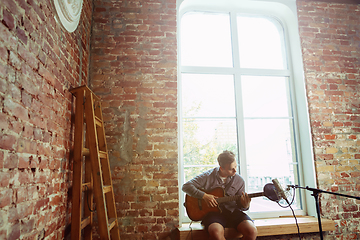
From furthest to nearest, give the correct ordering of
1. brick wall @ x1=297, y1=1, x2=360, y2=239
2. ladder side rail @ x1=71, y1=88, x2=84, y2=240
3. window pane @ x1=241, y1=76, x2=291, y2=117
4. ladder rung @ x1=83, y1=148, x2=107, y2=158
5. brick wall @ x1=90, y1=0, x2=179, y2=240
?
1. window pane @ x1=241, y1=76, x2=291, y2=117
2. brick wall @ x1=297, y1=1, x2=360, y2=239
3. brick wall @ x1=90, y1=0, x2=179, y2=240
4. ladder rung @ x1=83, y1=148, x2=107, y2=158
5. ladder side rail @ x1=71, y1=88, x2=84, y2=240

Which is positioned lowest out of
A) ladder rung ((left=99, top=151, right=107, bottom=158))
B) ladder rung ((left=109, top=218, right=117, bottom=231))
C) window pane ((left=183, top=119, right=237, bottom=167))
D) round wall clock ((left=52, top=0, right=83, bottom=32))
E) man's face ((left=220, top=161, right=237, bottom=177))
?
ladder rung ((left=109, top=218, right=117, bottom=231))

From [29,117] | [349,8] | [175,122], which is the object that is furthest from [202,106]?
[349,8]

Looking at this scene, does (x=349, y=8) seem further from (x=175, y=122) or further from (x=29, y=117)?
(x=29, y=117)

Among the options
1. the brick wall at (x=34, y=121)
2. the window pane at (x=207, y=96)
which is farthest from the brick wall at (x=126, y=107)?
the window pane at (x=207, y=96)

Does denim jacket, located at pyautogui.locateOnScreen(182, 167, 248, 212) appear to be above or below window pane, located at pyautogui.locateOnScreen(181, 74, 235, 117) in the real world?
below

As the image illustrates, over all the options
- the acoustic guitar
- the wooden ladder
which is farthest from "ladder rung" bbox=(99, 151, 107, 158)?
the acoustic guitar

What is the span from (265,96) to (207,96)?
0.83 meters

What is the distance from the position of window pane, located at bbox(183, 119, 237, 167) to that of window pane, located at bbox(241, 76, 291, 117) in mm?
366

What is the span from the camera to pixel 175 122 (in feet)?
8.87

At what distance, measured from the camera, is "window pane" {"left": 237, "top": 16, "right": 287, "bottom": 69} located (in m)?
3.38

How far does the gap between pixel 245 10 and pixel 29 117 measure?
3230 millimetres

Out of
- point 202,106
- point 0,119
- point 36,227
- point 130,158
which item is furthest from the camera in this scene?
point 202,106

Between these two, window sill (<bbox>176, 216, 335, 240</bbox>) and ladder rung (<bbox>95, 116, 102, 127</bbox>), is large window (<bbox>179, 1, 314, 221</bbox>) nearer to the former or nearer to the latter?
window sill (<bbox>176, 216, 335, 240</bbox>)

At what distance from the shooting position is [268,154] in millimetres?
3098
